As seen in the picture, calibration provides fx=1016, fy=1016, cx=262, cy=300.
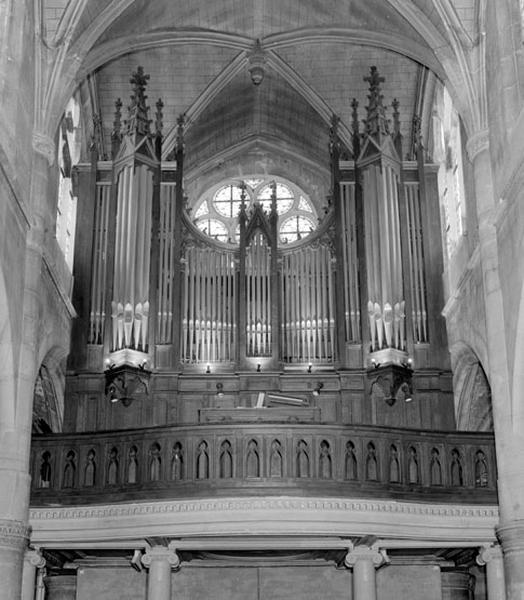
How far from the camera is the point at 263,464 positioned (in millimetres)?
14656

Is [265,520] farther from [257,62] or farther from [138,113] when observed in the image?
[257,62]

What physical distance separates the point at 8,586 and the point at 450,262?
34.6 ft

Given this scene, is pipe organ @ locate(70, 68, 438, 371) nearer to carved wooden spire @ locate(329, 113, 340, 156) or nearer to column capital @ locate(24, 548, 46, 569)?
carved wooden spire @ locate(329, 113, 340, 156)

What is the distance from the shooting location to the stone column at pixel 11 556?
551 inches

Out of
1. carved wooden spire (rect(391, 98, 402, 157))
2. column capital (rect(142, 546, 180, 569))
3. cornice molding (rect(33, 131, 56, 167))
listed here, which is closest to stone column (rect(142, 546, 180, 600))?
column capital (rect(142, 546, 180, 569))

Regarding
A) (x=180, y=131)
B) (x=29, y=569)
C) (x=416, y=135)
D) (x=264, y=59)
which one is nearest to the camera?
(x=29, y=569)

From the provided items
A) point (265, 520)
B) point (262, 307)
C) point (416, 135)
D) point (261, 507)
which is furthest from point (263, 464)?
point (416, 135)

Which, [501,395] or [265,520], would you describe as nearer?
[265,520]

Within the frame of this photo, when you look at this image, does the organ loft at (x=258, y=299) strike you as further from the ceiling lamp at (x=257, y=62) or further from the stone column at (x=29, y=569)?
the ceiling lamp at (x=257, y=62)

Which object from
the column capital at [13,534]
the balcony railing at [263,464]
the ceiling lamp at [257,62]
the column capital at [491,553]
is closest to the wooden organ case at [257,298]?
the ceiling lamp at [257,62]

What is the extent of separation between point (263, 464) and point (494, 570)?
387 cm

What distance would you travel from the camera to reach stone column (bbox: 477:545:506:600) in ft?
49.2

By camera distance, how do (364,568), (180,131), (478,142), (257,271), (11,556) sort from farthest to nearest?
(180,131) < (257,271) < (478,142) < (364,568) < (11,556)

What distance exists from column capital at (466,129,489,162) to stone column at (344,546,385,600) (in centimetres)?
655
